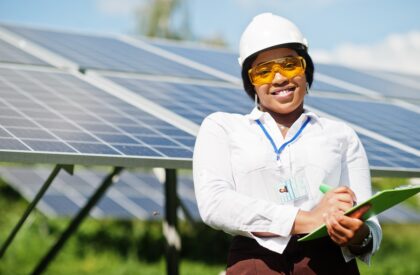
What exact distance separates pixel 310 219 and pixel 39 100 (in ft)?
10.1

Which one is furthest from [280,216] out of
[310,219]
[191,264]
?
[191,264]

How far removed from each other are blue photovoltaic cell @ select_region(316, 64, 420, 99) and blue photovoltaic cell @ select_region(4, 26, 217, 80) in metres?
1.95

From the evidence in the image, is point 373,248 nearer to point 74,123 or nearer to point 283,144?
point 283,144

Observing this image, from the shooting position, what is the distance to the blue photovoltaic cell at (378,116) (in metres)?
6.51

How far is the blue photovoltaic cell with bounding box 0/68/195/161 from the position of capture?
16.0 ft

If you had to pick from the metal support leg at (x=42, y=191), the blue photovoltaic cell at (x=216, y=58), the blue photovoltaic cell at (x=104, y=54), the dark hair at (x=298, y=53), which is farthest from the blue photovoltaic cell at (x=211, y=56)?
the dark hair at (x=298, y=53)

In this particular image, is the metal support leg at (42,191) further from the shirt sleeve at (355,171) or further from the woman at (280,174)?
the shirt sleeve at (355,171)

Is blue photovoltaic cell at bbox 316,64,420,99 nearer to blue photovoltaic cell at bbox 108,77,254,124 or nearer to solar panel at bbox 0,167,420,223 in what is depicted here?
blue photovoltaic cell at bbox 108,77,254,124

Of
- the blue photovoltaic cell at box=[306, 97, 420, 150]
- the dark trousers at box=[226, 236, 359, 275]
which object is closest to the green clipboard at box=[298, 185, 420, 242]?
the dark trousers at box=[226, 236, 359, 275]

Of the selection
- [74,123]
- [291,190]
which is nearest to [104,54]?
[74,123]

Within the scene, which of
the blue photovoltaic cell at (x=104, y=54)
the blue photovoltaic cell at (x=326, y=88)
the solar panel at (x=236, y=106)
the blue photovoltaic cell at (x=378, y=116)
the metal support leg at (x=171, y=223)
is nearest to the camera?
the solar panel at (x=236, y=106)

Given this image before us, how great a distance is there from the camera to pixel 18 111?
5.48 meters

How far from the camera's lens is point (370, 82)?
976cm

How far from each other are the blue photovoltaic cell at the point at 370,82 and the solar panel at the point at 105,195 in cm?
360
